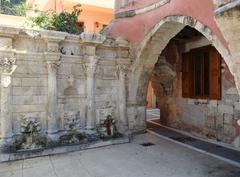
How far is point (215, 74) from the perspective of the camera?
22.4 feet

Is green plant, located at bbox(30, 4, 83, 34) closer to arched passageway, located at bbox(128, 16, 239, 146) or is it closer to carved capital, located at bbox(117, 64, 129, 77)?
carved capital, located at bbox(117, 64, 129, 77)

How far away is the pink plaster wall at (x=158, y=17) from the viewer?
443 centimetres

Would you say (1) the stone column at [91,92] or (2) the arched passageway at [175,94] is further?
(1) the stone column at [91,92]

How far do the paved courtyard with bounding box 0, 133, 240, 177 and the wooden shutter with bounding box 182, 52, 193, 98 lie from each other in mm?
2507

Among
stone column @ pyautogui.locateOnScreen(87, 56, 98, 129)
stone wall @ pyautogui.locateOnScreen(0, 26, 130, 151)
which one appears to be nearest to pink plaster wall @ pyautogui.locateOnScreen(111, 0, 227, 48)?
stone wall @ pyautogui.locateOnScreen(0, 26, 130, 151)

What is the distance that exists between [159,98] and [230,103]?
320 centimetres

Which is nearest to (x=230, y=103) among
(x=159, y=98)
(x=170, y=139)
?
(x=170, y=139)

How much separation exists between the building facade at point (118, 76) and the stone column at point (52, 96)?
2cm

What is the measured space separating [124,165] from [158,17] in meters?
3.57

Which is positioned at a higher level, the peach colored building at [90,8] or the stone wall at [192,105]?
the peach colored building at [90,8]

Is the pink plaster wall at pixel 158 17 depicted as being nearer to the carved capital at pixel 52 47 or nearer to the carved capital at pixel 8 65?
the carved capital at pixel 52 47

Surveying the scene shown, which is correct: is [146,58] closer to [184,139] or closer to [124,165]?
[184,139]

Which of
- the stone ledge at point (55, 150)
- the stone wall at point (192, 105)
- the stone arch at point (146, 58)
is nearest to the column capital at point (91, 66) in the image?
the stone arch at point (146, 58)

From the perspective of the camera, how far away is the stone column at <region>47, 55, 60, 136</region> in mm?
5910
